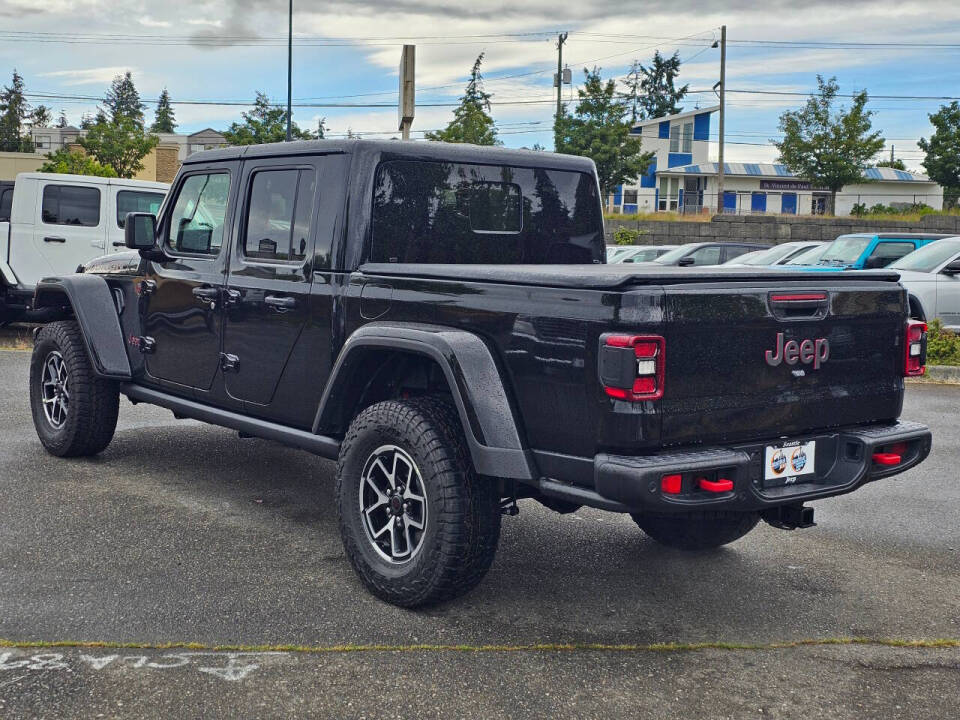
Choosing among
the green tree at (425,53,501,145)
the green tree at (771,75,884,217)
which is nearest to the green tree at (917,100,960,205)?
the green tree at (771,75,884,217)

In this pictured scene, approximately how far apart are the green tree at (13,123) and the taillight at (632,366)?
68644 millimetres

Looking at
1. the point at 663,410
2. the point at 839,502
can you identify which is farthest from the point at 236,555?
the point at 839,502

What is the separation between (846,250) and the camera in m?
16.8

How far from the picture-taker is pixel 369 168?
5004mm

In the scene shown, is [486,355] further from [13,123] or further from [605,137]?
[13,123]

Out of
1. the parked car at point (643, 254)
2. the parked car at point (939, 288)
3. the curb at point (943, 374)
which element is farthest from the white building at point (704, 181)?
the curb at point (943, 374)

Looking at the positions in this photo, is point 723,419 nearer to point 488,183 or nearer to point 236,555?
point 488,183

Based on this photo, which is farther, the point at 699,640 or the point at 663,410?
the point at 699,640

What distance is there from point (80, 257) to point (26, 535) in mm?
9378

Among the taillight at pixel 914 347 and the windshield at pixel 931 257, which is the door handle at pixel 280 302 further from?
the windshield at pixel 931 257

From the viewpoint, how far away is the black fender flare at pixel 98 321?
255 inches

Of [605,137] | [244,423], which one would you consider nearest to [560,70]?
[605,137]

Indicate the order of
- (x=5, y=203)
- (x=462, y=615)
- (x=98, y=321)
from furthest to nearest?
1. (x=5, y=203)
2. (x=98, y=321)
3. (x=462, y=615)

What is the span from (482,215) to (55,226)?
33.4ft
